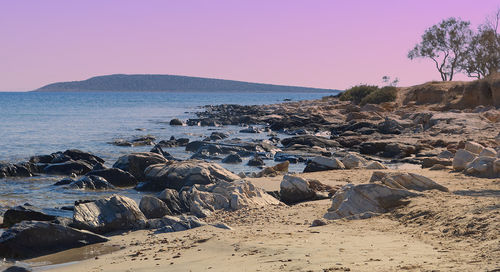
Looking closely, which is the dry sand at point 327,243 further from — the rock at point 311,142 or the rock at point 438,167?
the rock at point 311,142

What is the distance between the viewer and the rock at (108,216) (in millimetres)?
8750

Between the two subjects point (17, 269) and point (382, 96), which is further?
point (382, 96)

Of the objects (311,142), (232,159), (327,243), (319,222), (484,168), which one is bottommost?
(232,159)

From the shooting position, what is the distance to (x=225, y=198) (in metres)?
10.0

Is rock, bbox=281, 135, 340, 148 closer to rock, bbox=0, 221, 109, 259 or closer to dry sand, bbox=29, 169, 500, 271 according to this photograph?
dry sand, bbox=29, 169, 500, 271

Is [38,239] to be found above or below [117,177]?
above

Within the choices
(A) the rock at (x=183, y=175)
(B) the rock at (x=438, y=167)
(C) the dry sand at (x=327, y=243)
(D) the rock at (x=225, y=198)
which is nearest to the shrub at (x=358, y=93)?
(B) the rock at (x=438, y=167)

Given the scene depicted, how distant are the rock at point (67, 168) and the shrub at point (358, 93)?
129ft

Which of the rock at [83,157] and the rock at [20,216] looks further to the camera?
the rock at [83,157]

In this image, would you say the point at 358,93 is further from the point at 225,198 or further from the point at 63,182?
the point at 225,198

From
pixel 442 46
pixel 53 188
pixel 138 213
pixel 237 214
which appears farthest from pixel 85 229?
pixel 442 46

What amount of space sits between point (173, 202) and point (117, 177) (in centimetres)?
393

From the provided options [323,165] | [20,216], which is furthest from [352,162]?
[20,216]

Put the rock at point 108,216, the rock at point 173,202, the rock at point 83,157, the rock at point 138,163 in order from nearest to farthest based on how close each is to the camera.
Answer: the rock at point 108,216 → the rock at point 173,202 → the rock at point 138,163 → the rock at point 83,157
